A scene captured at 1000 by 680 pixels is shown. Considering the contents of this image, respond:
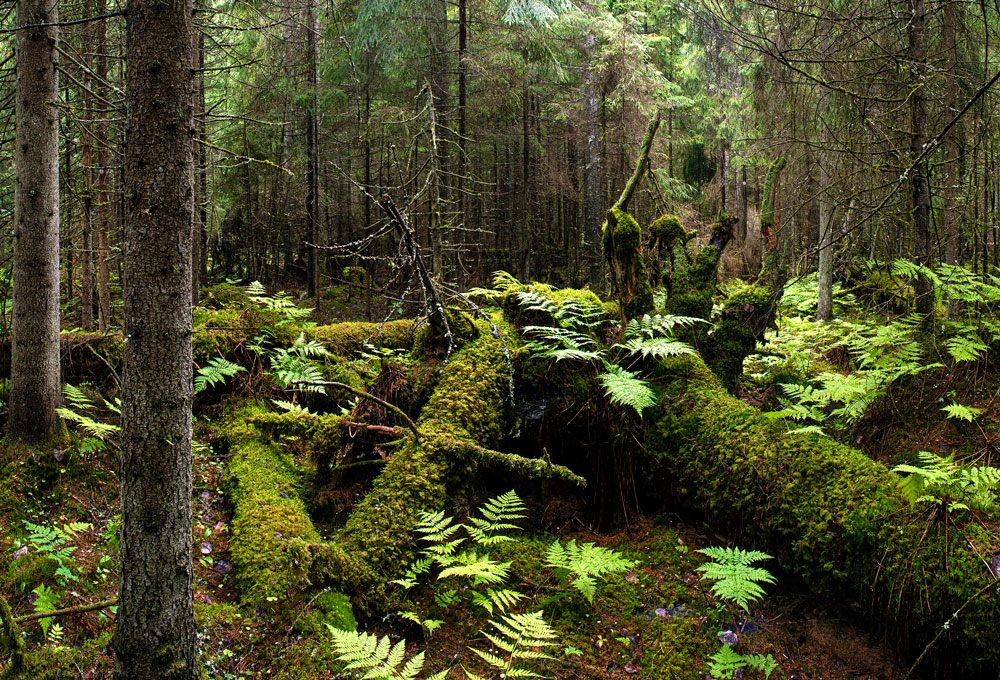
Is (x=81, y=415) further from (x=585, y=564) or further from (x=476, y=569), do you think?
(x=585, y=564)

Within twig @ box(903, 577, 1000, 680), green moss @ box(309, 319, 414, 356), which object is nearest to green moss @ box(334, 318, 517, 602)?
green moss @ box(309, 319, 414, 356)

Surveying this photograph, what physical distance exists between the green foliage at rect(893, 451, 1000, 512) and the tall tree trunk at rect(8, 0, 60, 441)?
652 centimetres

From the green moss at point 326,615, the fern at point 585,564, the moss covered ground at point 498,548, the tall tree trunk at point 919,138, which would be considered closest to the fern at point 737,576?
the moss covered ground at point 498,548

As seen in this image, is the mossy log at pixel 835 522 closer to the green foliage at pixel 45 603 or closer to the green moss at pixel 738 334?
the green moss at pixel 738 334

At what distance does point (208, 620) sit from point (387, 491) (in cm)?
142

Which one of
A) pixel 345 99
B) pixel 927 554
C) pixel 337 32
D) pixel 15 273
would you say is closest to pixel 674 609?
pixel 927 554

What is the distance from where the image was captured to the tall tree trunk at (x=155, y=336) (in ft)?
8.26

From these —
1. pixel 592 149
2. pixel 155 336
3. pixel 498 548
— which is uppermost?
pixel 592 149

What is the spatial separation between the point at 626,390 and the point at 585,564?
A: 1.48 meters

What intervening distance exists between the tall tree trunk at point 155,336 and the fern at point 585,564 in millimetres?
2353

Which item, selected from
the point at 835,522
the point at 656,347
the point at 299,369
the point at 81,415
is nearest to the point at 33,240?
the point at 81,415

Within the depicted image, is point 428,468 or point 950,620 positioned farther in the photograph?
point 428,468

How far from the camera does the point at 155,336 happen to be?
2.54m

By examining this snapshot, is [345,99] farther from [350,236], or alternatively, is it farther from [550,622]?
[550,622]
